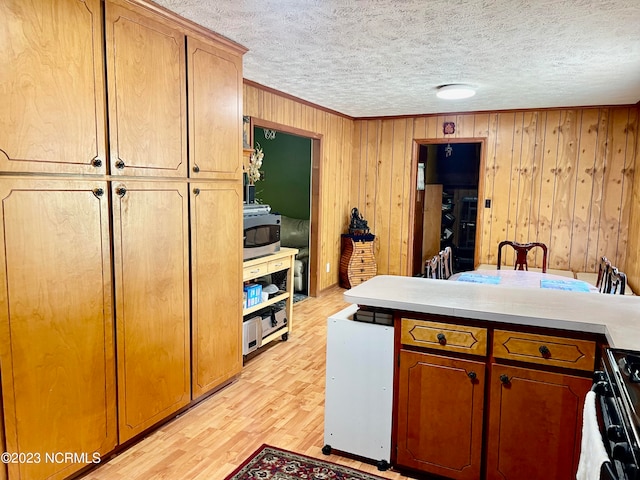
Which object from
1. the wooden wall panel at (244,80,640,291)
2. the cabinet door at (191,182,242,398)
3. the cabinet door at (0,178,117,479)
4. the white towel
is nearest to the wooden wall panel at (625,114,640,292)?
the wooden wall panel at (244,80,640,291)

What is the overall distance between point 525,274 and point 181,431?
3136mm

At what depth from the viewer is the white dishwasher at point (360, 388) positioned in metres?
2.12

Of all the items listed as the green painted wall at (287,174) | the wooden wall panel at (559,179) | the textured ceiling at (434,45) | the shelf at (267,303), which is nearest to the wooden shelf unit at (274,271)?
the shelf at (267,303)

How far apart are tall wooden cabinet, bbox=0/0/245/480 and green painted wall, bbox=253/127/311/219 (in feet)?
8.95

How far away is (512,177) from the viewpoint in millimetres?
5457

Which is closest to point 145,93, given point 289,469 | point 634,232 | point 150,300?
point 150,300

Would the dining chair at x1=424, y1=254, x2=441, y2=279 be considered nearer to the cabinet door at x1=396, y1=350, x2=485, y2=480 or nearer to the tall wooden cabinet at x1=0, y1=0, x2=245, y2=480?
the cabinet door at x1=396, y1=350, x2=485, y2=480

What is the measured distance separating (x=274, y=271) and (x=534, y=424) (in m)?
2.36

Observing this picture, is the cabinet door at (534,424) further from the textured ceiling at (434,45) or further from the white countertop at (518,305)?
the textured ceiling at (434,45)

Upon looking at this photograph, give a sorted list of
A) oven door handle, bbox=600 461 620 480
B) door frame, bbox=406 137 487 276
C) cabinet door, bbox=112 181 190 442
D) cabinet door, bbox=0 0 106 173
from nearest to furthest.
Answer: oven door handle, bbox=600 461 620 480 < cabinet door, bbox=0 0 106 173 < cabinet door, bbox=112 181 190 442 < door frame, bbox=406 137 487 276

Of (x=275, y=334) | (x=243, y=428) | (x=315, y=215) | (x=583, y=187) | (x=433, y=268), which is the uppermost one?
(x=583, y=187)

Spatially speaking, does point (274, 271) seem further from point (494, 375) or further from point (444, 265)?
point (494, 375)

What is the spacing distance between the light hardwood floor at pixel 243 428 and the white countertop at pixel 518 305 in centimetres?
87

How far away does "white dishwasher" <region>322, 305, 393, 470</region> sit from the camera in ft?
6.94
